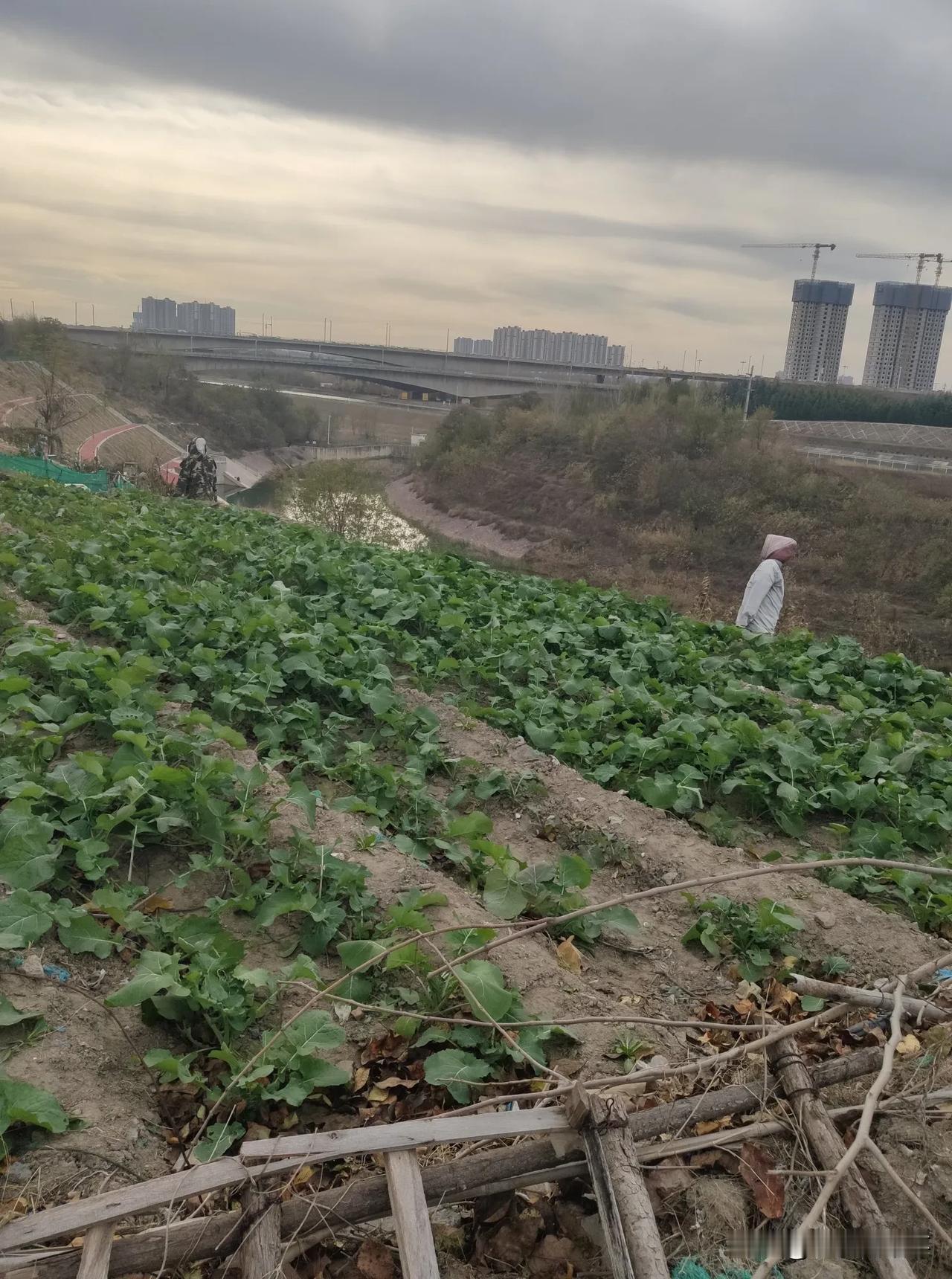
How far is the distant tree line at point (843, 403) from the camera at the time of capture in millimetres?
52906

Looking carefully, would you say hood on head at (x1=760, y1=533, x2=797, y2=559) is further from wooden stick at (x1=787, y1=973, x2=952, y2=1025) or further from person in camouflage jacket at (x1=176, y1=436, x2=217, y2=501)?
person in camouflage jacket at (x1=176, y1=436, x2=217, y2=501)

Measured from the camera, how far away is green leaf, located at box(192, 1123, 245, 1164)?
2566mm

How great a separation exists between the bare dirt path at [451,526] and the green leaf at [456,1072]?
108 feet

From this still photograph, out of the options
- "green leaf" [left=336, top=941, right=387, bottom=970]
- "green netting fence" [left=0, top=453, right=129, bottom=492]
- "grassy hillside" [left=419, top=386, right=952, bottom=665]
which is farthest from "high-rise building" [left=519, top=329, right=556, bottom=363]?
"green leaf" [left=336, top=941, right=387, bottom=970]

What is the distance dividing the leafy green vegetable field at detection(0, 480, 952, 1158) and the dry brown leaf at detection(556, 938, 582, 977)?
0.50 ft

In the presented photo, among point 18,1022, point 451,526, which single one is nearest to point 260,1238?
point 18,1022

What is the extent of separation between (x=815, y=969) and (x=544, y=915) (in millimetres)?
1096

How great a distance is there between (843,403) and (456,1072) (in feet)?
193

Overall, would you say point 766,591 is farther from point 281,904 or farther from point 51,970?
point 51,970

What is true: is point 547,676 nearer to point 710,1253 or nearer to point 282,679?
point 282,679

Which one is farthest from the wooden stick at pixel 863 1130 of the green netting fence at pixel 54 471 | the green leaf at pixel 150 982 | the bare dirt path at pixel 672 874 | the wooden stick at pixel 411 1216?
the green netting fence at pixel 54 471

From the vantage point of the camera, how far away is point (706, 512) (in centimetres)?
3572

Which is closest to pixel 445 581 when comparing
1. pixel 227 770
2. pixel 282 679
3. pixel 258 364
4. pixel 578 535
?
pixel 282 679

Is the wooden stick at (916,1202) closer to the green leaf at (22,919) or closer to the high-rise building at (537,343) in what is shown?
the green leaf at (22,919)
